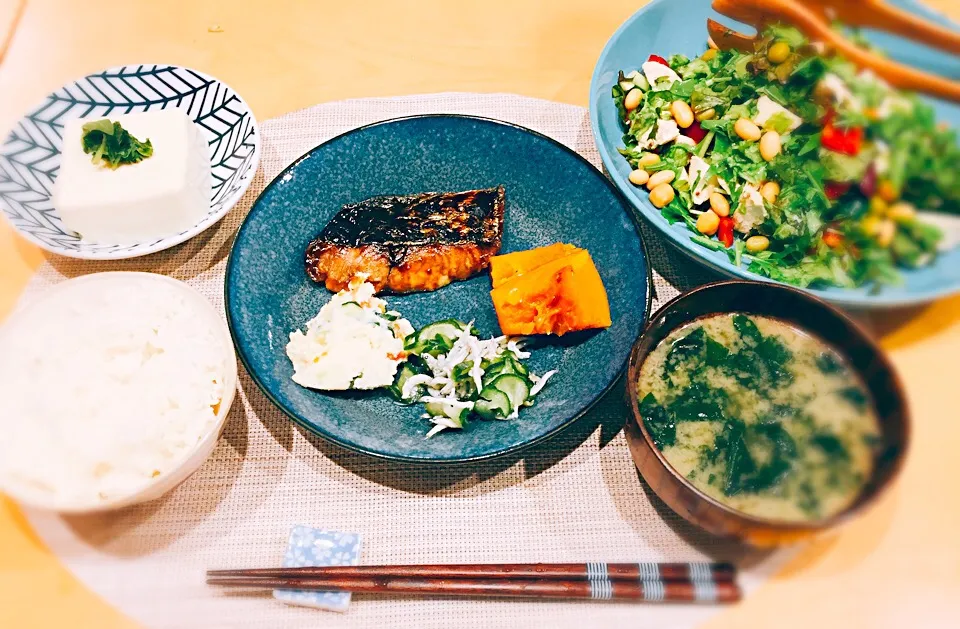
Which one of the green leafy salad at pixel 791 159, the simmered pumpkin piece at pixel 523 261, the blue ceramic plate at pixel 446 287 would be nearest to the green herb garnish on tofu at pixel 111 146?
the blue ceramic plate at pixel 446 287

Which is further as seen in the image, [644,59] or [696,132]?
[644,59]

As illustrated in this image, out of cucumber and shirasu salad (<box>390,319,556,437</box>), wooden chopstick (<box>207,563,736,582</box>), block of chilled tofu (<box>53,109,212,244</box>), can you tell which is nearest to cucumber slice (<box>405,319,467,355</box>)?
cucumber and shirasu salad (<box>390,319,556,437</box>)

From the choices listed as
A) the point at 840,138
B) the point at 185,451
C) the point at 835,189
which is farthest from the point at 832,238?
the point at 185,451

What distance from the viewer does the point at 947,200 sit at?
2.80 ft

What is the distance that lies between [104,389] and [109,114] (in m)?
1.20

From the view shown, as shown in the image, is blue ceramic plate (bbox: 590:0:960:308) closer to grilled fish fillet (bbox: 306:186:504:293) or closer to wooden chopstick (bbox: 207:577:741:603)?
grilled fish fillet (bbox: 306:186:504:293)

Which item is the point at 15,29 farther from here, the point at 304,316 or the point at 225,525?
the point at 225,525

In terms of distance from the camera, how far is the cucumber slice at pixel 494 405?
1691 mm

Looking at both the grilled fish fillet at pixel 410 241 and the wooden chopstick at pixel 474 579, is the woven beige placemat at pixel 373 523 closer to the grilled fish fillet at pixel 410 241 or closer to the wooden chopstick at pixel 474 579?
the wooden chopstick at pixel 474 579

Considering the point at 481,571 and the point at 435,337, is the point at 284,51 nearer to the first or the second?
the point at 435,337

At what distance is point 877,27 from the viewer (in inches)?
37.8

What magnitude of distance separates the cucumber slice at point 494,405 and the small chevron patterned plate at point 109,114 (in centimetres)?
104

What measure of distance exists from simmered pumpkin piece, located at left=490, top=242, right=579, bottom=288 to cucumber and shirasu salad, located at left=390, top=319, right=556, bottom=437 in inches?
7.9

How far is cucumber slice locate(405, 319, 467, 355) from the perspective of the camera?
1.84 m
